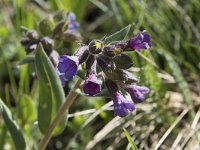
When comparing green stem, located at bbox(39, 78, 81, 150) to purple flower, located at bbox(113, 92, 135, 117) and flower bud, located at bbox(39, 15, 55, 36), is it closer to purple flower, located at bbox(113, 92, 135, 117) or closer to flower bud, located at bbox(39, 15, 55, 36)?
purple flower, located at bbox(113, 92, 135, 117)

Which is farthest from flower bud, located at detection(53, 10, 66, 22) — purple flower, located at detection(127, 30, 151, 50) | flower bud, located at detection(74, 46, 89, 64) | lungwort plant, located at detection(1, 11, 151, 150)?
purple flower, located at detection(127, 30, 151, 50)

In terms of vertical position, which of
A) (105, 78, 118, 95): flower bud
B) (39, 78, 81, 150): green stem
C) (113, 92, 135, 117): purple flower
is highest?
(105, 78, 118, 95): flower bud

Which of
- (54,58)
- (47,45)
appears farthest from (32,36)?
(54,58)

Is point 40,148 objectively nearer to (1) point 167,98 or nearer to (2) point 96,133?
(2) point 96,133

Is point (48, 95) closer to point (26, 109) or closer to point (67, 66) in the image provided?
point (26, 109)

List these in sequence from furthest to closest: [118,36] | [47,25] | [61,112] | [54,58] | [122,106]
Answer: [47,25], [54,58], [61,112], [118,36], [122,106]

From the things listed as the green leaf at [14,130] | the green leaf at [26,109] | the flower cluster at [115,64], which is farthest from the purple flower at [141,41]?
the green leaf at [26,109]

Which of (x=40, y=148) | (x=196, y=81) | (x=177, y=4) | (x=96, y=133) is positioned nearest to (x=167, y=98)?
(x=196, y=81)
